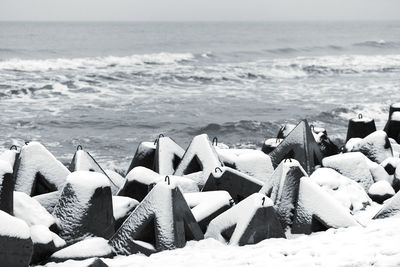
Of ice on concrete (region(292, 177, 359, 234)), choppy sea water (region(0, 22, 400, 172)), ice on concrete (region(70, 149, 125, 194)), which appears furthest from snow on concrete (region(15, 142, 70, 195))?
choppy sea water (region(0, 22, 400, 172))

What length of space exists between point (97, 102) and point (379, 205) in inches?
595

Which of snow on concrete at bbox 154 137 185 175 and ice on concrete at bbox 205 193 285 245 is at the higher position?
snow on concrete at bbox 154 137 185 175

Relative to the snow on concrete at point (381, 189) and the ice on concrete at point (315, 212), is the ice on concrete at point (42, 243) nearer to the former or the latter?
the ice on concrete at point (315, 212)

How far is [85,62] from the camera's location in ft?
117

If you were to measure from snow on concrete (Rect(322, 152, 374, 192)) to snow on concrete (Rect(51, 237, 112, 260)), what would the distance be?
3885 mm

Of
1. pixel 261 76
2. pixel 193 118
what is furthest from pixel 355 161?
pixel 261 76

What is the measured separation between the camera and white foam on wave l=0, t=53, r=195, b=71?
32.0m

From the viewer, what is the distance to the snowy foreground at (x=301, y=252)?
4547 millimetres

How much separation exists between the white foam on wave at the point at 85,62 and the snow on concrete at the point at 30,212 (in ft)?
86.5

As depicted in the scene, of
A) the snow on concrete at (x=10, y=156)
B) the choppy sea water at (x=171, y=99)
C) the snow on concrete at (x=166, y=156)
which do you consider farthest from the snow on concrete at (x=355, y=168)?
the choppy sea water at (x=171, y=99)

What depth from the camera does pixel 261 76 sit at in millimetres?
30109

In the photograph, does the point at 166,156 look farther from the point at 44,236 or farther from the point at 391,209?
the point at 391,209

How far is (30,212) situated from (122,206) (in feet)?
3.38

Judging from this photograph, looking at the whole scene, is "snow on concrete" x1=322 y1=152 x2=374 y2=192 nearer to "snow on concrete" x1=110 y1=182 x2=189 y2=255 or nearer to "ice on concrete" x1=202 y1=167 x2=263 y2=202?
"ice on concrete" x1=202 y1=167 x2=263 y2=202
